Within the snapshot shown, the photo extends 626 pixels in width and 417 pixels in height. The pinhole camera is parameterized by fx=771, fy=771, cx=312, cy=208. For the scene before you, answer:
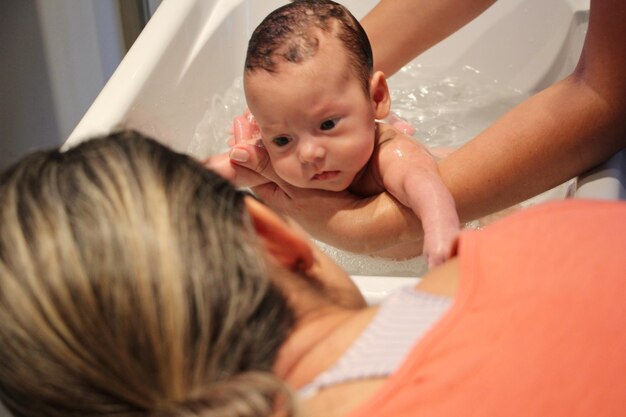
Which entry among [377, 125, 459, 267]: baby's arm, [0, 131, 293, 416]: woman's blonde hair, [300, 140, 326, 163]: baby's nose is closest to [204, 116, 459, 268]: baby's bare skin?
[377, 125, 459, 267]: baby's arm

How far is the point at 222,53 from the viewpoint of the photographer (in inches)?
59.9

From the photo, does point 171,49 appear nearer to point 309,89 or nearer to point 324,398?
point 309,89

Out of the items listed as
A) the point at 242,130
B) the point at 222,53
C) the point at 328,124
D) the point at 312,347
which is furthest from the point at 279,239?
the point at 222,53

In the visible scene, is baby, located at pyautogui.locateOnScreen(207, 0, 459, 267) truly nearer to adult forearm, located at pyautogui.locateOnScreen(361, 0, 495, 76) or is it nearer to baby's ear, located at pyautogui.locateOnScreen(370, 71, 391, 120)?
baby's ear, located at pyautogui.locateOnScreen(370, 71, 391, 120)

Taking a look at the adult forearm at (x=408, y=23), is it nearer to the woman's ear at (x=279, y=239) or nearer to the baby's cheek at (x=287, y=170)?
the baby's cheek at (x=287, y=170)

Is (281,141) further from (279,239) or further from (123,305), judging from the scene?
(123,305)

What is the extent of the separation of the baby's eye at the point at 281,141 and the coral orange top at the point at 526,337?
54 centimetres

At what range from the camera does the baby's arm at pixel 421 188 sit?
95 cm

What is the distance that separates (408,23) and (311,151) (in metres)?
0.38

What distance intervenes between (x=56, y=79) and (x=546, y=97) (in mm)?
1120

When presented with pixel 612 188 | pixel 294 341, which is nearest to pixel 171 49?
pixel 612 188

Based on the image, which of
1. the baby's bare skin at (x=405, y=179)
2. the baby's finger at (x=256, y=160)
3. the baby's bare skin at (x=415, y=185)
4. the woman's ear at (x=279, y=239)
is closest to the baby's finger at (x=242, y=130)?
the baby's bare skin at (x=405, y=179)

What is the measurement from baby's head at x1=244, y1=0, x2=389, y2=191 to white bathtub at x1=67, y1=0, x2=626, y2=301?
241 millimetres

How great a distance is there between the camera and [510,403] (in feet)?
1.69
